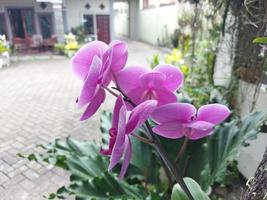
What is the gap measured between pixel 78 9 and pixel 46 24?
1841 millimetres

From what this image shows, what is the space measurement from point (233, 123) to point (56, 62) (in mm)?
8842

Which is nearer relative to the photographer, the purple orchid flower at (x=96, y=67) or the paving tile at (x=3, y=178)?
the purple orchid flower at (x=96, y=67)

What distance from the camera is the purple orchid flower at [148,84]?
1.75 ft

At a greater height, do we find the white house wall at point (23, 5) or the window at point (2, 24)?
the white house wall at point (23, 5)

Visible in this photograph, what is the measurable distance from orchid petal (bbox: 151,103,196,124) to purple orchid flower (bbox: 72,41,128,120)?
0.44ft

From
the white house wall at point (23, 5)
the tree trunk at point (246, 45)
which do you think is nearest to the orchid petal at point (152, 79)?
the tree trunk at point (246, 45)

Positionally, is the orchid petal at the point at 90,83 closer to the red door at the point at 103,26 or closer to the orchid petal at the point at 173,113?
the orchid petal at the point at 173,113

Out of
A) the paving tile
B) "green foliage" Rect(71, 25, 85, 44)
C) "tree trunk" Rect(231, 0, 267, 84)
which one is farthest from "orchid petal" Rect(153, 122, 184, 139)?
"green foliage" Rect(71, 25, 85, 44)

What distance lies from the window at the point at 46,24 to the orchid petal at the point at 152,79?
41.0 ft

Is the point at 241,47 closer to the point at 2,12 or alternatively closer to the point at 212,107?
the point at 212,107

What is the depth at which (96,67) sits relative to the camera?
0.47 m

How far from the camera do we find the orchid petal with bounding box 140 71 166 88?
52 cm

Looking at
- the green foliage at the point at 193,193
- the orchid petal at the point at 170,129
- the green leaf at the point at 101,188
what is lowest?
the green leaf at the point at 101,188

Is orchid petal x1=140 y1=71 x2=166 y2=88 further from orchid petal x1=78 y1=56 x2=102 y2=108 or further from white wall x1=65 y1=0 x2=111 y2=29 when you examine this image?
white wall x1=65 y1=0 x2=111 y2=29
